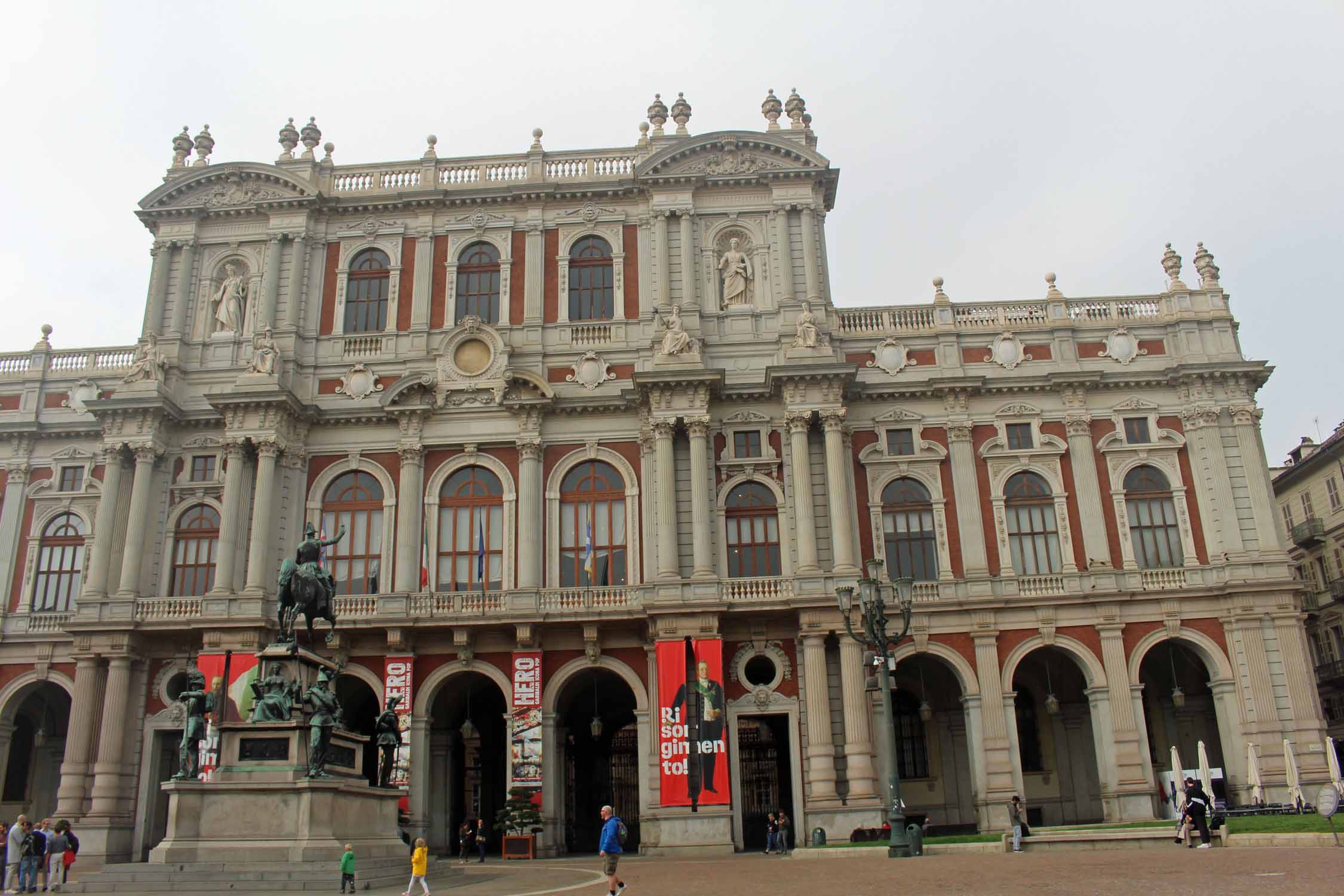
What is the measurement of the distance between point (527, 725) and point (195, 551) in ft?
44.2

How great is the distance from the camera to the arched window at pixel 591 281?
41.4m

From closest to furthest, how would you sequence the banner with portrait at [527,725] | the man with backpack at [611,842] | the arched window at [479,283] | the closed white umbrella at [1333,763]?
the man with backpack at [611,842] < the closed white umbrella at [1333,763] < the banner with portrait at [527,725] < the arched window at [479,283]

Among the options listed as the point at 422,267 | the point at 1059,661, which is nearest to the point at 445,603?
the point at 422,267

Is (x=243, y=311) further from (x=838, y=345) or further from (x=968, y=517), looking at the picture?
(x=968, y=517)

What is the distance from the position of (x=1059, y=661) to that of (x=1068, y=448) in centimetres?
755

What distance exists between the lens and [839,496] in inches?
1458

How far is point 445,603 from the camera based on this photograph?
37031 millimetres

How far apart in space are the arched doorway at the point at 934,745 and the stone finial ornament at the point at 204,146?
32.4 meters

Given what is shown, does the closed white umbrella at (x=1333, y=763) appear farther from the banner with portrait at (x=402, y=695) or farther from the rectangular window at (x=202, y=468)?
the rectangular window at (x=202, y=468)

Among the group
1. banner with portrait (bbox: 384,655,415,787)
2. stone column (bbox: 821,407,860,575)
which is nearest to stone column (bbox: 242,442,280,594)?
banner with portrait (bbox: 384,655,415,787)

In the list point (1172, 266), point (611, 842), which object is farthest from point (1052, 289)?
point (611, 842)

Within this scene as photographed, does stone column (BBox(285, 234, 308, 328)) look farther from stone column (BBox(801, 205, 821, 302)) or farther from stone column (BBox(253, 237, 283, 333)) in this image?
stone column (BBox(801, 205, 821, 302))

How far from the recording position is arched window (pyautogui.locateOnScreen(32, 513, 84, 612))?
130ft

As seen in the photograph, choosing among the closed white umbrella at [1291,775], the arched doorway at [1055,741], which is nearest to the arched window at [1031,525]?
the arched doorway at [1055,741]
